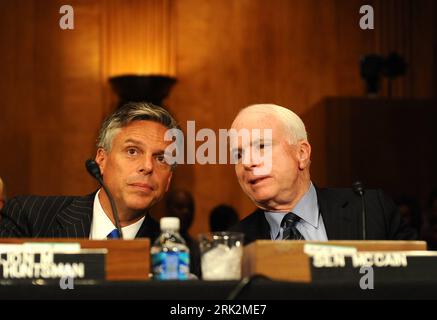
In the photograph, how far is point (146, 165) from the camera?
317 centimetres

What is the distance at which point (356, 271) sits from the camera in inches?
84.9

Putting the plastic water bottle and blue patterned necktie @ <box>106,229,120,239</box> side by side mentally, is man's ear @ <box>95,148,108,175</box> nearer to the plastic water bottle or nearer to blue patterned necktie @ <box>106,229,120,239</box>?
blue patterned necktie @ <box>106,229,120,239</box>

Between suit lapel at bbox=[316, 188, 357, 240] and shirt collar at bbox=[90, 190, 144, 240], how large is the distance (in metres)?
0.63

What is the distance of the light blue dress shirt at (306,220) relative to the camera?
10.3 feet

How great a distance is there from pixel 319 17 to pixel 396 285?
4904 millimetres

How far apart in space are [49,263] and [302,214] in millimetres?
1256

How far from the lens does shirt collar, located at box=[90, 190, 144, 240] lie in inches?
126

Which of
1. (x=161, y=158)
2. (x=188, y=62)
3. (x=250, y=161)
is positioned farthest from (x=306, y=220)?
(x=188, y=62)

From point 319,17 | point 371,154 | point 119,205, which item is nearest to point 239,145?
point 119,205

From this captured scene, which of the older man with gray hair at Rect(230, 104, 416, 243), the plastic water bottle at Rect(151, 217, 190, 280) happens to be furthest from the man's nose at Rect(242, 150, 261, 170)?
the plastic water bottle at Rect(151, 217, 190, 280)

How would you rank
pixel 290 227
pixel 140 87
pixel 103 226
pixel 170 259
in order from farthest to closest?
pixel 140 87, pixel 103 226, pixel 290 227, pixel 170 259

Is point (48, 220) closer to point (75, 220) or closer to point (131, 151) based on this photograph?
point (75, 220)

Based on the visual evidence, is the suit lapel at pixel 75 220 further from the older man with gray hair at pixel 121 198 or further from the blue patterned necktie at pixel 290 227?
the blue patterned necktie at pixel 290 227

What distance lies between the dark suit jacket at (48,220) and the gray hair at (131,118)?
0.25 m
